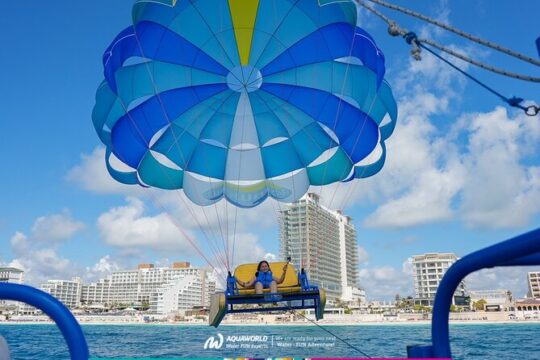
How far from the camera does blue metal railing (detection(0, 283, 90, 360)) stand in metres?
3.35

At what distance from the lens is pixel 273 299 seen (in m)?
10.2

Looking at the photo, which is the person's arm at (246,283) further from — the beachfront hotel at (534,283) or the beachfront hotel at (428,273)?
the beachfront hotel at (534,283)

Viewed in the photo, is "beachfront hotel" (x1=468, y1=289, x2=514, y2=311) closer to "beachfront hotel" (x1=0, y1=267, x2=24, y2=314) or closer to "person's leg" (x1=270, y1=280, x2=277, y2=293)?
"person's leg" (x1=270, y1=280, x2=277, y2=293)

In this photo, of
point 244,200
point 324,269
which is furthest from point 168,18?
point 324,269

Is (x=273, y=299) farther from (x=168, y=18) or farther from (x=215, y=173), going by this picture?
(x=168, y=18)

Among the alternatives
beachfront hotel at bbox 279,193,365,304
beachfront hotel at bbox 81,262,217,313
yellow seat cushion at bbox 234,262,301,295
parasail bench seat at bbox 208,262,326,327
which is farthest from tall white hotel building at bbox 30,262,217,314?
parasail bench seat at bbox 208,262,326,327

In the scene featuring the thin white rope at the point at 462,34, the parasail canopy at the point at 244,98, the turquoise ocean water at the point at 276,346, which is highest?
the parasail canopy at the point at 244,98

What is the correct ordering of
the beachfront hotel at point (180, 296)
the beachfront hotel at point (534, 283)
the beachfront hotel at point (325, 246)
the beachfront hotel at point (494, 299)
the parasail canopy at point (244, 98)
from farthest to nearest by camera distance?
1. the beachfront hotel at point (534, 283)
2. the beachfront hotel at point (180, 296)
3. the beachfront hotel at point (325, 246)
4. the beachfront hotel at point (494, 299)
5. the parasail canopy at point (244, 98)

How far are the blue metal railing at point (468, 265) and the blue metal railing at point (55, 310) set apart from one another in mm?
2652

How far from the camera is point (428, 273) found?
116 metres

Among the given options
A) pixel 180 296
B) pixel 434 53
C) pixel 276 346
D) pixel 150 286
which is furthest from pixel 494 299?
pixel 434 53

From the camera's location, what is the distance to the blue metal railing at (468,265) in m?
2.80

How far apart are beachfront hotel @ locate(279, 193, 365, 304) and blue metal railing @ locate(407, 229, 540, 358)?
90224 millimetres

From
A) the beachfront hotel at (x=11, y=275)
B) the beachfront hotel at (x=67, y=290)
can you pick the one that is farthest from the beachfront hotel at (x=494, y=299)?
the beachfront hotel at (x=67, y=290)
